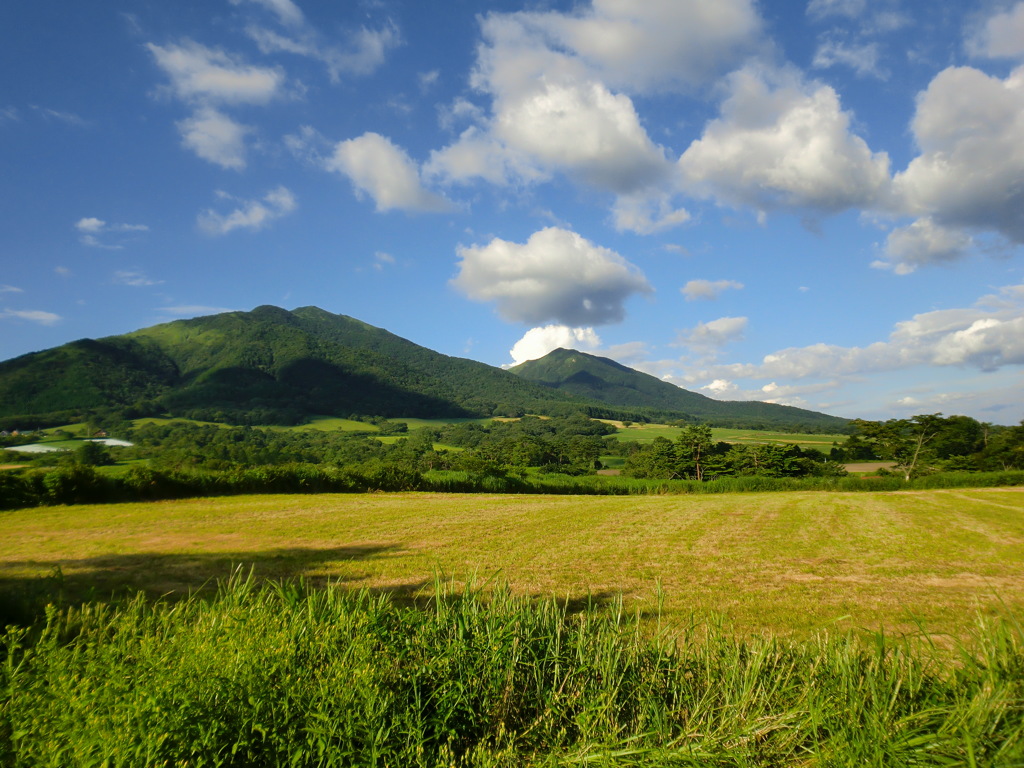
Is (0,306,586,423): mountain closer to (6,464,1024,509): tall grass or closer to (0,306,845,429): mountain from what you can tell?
(0,306,845,429): mountain

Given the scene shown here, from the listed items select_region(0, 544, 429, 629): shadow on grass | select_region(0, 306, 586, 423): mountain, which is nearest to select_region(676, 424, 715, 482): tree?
select_region(0, 544, 429, 629): shadow on grass

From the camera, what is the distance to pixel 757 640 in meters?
2.74

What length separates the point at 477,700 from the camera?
2.40 meters

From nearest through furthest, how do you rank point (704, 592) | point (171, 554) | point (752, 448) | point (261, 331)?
1. point (704, 592)
2. point (171, 554)
3. point (752, 448)
4. point (261, 331)

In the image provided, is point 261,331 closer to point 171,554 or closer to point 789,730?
point 171,554

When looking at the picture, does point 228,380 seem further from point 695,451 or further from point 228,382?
point 695,451

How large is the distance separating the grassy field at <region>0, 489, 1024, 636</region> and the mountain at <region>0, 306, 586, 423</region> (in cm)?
9761

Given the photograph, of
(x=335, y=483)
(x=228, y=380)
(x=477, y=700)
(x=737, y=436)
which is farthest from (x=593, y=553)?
(x=228, y=380)

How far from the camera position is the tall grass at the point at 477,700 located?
169 cm

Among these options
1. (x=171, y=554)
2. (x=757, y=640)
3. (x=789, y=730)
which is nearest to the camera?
(x=789, y=730)

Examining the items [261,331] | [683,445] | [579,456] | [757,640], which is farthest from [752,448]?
[261,331]

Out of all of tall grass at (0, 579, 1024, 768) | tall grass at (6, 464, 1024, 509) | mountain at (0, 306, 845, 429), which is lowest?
tall grass at (6, 464, 1024, 509)

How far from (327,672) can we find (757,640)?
2.22 metres

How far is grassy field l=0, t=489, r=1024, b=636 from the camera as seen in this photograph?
860 cm
